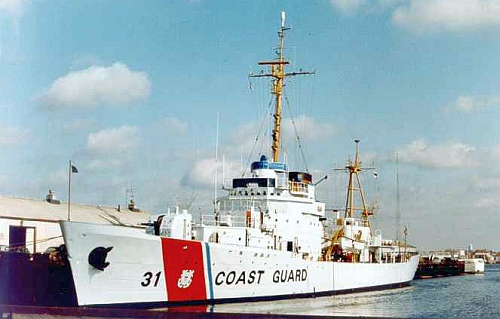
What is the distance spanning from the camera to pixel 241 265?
2305 cm

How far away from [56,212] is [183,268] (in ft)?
38.3

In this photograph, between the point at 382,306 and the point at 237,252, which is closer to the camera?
the point at 237,252

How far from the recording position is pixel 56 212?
30.6m

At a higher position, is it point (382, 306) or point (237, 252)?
point (237, 252)

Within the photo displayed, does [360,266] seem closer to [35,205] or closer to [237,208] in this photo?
[237,208]

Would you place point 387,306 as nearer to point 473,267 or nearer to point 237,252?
point 237,252

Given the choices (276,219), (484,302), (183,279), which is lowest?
(484,302)

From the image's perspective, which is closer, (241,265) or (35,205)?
(241,265)

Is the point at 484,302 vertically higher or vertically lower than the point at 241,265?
lower

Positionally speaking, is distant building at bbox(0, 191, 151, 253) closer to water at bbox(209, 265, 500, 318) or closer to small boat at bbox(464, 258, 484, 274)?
water at bbox(209, 265, 500, 318)

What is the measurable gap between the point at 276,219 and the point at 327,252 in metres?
5.81

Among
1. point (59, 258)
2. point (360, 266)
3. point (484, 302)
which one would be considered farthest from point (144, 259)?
point (484, 302)

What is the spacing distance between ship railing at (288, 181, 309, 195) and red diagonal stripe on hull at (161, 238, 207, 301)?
8601 mm

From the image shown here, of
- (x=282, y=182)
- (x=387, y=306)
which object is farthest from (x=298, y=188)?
(x=387, y=306)
